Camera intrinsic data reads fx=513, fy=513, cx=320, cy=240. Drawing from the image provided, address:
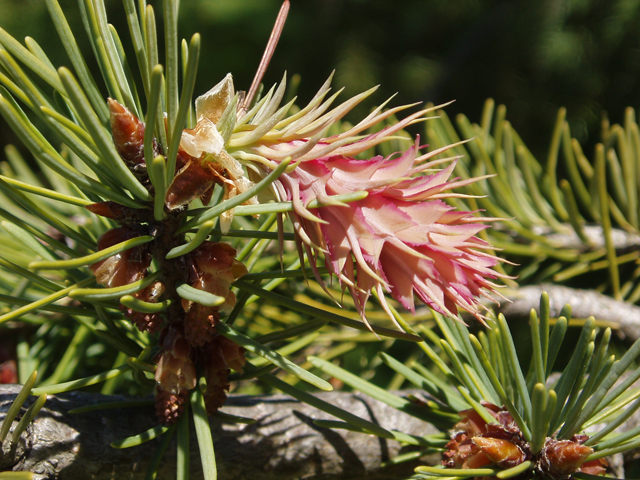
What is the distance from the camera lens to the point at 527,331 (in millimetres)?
734

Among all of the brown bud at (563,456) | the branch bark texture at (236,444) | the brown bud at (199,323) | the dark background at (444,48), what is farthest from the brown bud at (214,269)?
the dark background at (444,48)

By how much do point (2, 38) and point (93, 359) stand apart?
14.5 inches

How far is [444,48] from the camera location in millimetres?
1491

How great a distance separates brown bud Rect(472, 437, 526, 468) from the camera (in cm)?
31

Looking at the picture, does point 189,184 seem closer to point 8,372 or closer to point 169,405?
point 169,405

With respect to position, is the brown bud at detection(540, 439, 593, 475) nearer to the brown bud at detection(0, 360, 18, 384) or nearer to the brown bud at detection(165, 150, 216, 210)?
the brown bud at detection(165, 150, 216, 210)

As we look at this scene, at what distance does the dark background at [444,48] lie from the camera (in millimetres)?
1244

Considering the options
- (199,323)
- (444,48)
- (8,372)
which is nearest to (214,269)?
(199,323)

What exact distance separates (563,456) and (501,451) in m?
0.03

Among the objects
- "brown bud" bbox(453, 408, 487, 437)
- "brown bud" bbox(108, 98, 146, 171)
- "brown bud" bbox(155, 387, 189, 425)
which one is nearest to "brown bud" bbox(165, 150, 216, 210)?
"brown bud" bbox(108, 98, 146, 171)

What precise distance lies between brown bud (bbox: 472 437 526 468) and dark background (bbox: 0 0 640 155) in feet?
3.63

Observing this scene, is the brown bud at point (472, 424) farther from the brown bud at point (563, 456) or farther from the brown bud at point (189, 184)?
the brown bud at point (189, 184)

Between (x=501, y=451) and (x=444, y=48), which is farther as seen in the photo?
(x=444, y=48)

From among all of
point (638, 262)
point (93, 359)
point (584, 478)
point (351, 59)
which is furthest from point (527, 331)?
point (351, 59)
